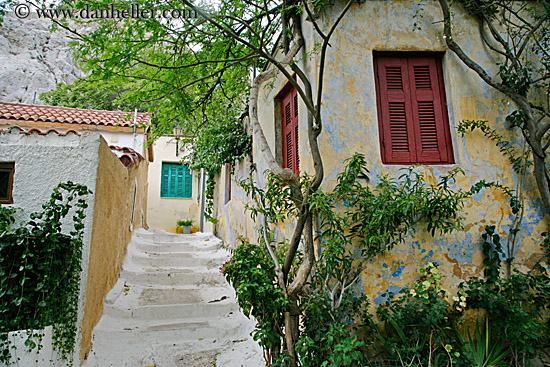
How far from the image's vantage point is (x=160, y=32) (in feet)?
14.0

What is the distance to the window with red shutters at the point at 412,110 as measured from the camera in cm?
407

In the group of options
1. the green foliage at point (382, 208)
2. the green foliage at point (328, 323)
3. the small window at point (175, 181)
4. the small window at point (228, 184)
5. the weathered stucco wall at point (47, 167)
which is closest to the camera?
the green foliage at point (328, 323)

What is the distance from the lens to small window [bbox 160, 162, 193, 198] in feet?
50.3

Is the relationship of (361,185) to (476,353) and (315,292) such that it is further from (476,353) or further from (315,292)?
(476,353)

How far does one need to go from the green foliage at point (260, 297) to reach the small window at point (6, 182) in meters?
2.26

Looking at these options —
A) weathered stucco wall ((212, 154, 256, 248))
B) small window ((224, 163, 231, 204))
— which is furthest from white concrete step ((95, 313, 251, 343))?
small window ((224, 163, 231, 204))

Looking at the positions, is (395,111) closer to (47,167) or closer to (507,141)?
(507,141)

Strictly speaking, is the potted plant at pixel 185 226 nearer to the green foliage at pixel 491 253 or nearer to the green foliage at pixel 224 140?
the green foliage at pixel 224 140

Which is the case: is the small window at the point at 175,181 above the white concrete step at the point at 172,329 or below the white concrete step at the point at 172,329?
above

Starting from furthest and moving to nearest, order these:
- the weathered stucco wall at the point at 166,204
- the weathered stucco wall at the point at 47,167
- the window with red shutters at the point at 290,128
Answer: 1. the weathered stucco wall at the point at 166,204
2. the window with red shutters at the point at 290,128
3. the weathered stucco wall at the point at 47,167

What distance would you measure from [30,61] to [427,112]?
84.3 feet

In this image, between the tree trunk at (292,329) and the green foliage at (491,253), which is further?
the green foliage at (491,253)

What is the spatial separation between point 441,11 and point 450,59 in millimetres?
618

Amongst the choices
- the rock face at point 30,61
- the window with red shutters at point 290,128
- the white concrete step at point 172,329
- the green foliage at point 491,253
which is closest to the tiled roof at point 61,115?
the window with red shutters at point 290,128
